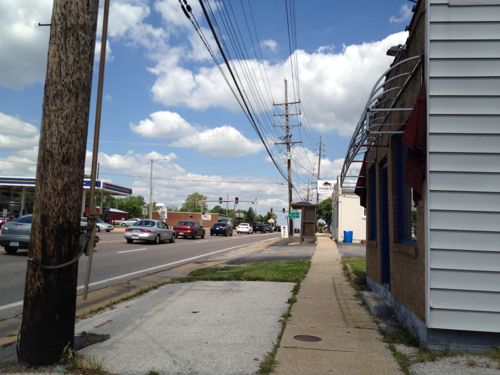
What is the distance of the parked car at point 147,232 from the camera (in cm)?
2725

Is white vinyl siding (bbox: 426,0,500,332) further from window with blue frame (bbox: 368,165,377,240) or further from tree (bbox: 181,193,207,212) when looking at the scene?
tree (bbox: 181,193,207,212)

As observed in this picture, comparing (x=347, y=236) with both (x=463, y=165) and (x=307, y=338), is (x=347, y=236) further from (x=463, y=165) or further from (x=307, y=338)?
(x=463, y=165)

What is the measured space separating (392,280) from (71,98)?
5.41 meters

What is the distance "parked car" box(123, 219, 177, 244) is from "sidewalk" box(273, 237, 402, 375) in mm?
19014

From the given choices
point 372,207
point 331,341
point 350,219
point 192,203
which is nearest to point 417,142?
point 331,341

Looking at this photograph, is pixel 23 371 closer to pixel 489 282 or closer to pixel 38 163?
pixel 38 163

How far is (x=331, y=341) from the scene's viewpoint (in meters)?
5.95

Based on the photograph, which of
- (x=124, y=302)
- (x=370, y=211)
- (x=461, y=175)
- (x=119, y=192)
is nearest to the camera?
(x=461, y=175)

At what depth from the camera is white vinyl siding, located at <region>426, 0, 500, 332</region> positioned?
5.25m

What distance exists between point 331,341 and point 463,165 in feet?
8.47

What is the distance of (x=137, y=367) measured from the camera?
191 inches

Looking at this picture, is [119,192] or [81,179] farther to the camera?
[119,192]

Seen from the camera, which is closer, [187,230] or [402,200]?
[402,200]

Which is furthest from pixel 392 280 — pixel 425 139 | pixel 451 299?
pixel 425 139
